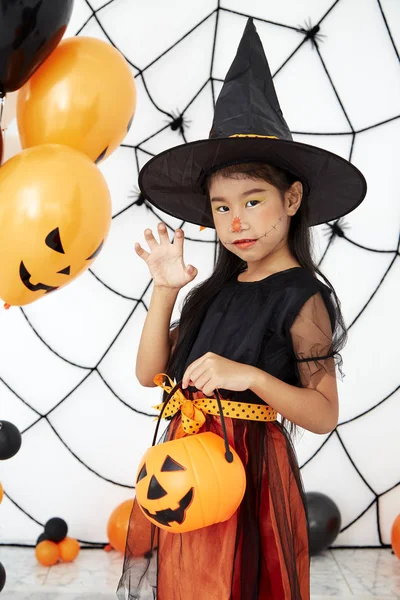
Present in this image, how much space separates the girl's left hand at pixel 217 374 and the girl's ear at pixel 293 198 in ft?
1.15

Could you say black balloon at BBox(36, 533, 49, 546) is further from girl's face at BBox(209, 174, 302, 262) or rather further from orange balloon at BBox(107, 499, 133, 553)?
girl's face at BBox(209, 174, 302, 262)

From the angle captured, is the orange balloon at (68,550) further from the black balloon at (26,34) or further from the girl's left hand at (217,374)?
the black balloon at (26,34)

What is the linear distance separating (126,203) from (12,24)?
1178 mm

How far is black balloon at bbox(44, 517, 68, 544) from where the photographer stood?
217cm

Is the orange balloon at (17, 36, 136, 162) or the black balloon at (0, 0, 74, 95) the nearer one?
the black balloon at (0, 0, 74, 95)

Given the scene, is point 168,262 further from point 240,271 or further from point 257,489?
point 257,489

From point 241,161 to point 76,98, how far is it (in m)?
0.33

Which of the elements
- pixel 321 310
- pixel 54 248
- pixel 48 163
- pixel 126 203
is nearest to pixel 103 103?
pixel 48 163

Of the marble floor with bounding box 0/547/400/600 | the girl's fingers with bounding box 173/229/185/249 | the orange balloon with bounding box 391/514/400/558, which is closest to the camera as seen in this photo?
the girl's fingers with bounding box 173/229/185/249

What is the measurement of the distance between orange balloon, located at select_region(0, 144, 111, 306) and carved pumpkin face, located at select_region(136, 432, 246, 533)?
38 cm

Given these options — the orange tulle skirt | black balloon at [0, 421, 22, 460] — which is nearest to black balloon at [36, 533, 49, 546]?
black balloon at [0, 421, 22, 460]

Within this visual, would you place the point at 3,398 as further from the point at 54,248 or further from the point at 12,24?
the point at 12,24

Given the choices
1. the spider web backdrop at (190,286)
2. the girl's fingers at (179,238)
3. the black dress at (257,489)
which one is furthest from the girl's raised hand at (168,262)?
the spider web backdrop at (190,286)

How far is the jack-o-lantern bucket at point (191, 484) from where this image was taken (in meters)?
1.09
